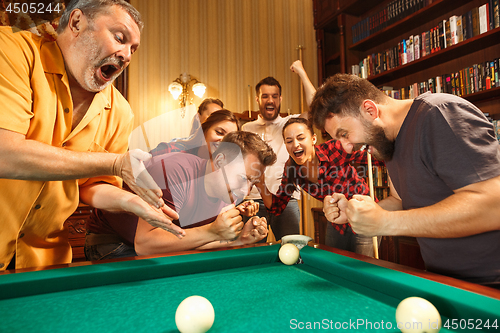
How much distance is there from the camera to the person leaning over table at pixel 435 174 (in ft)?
3.33

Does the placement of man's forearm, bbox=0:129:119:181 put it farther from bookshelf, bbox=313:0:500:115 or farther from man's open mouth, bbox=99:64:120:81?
bookshelf, bbox=313:0:500:115

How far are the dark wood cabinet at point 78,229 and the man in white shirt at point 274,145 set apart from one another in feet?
5.10

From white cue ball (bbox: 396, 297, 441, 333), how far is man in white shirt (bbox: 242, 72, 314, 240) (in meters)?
2.11

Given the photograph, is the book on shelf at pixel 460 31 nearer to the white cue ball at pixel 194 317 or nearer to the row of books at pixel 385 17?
the row of books at pixel 385 17

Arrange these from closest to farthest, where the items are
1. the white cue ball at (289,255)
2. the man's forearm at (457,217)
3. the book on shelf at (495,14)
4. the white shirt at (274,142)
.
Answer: the man's forearm at (457,217) → the white cue ball at (289,255) → the book on shelf at (495,14) → the white shirt at (274,142)

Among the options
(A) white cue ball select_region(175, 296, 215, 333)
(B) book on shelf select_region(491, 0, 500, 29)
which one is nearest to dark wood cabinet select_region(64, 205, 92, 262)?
(A) white cue ball select_region(175, 296, 215, 333)

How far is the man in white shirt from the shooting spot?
285 centimetres

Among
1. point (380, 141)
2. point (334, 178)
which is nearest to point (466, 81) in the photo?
point (334, 178)

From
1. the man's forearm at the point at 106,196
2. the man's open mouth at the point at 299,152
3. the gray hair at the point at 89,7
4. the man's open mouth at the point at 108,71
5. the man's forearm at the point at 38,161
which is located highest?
the gray hair at the point at 89,7

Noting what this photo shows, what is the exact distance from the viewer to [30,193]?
1.24 metres

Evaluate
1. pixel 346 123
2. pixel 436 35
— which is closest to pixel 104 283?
pixel 346 123

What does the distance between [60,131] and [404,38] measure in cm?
336

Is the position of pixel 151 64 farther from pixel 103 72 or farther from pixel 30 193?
pixel 30 193

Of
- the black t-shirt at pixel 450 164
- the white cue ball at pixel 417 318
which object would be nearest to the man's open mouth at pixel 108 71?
the black t-shirt at pixel 450 164
